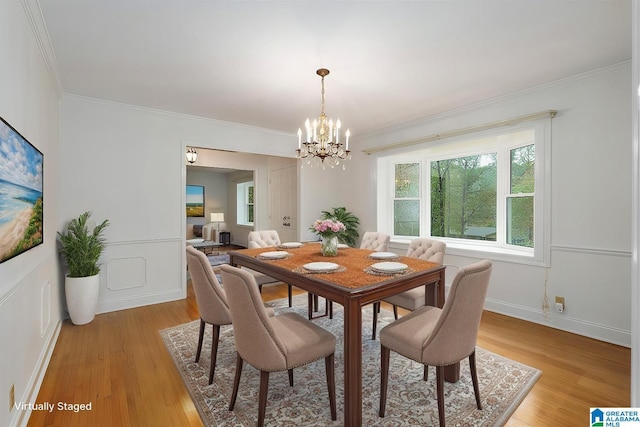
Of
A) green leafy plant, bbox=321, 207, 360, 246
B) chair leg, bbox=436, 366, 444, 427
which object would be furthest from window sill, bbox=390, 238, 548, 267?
chair leg, bbox=436, 366, 444, 427

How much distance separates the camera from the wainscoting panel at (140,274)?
365 centimetres

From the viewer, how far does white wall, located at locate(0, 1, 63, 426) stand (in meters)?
1.53

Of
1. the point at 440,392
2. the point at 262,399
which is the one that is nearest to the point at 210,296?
the point at 262,399

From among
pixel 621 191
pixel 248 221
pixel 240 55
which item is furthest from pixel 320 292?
pixel 248 221

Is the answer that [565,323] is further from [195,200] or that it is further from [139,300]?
[195,200]

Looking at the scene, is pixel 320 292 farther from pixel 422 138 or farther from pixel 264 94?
pixel 422 138

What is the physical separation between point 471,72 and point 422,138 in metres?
1.39

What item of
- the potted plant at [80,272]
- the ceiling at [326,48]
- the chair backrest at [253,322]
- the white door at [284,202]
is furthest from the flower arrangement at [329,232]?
the white door at [284,202]

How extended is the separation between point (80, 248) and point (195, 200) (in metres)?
6.35

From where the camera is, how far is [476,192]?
4125 mm

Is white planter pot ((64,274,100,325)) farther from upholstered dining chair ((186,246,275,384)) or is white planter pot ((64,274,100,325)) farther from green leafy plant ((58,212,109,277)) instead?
upholstered dining chair ((186,246,275,384))

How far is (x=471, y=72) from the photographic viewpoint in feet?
9.29

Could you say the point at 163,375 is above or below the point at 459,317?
below

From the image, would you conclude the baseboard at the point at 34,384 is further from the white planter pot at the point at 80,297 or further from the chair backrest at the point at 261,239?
the chair backrest at the point at 261,239
